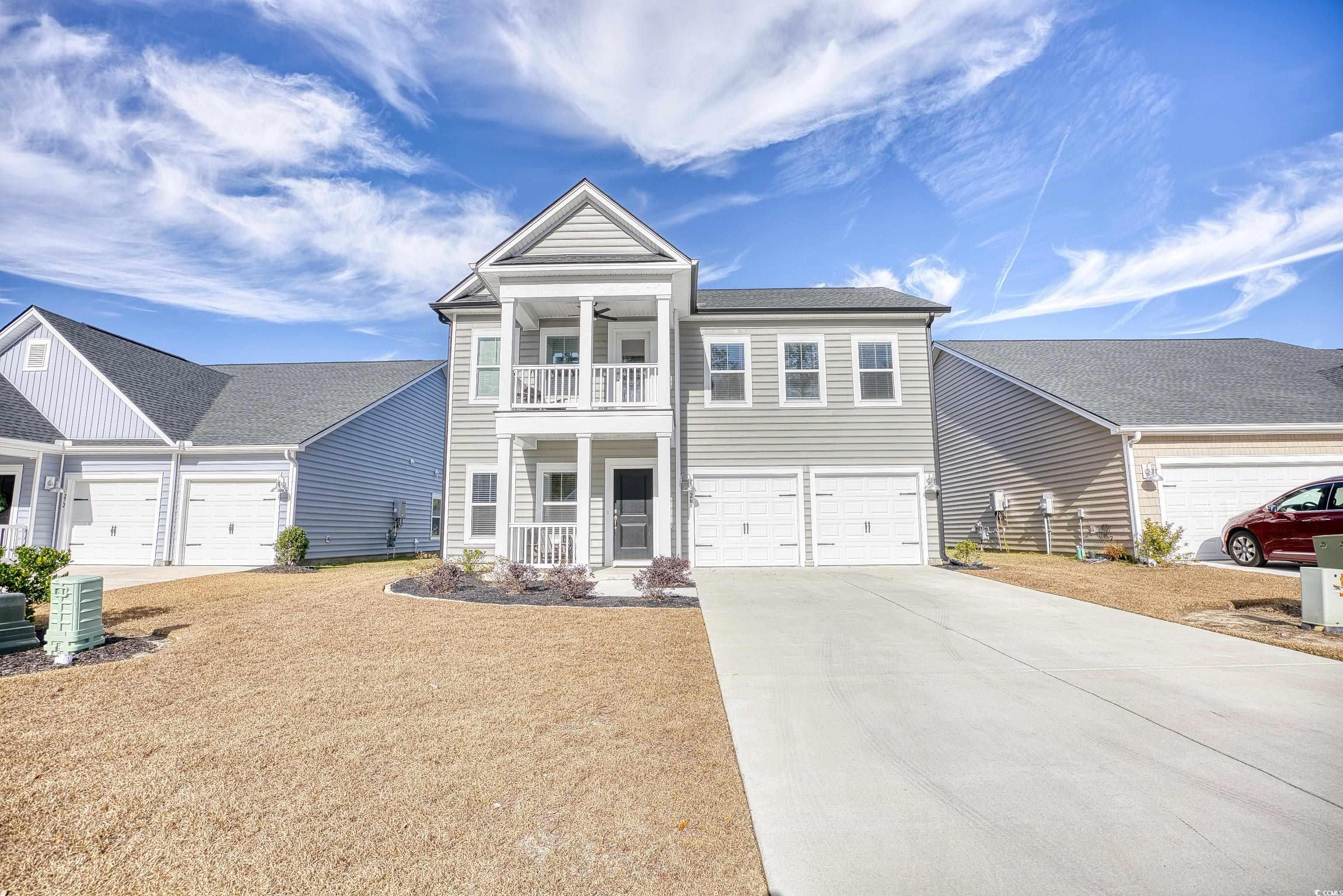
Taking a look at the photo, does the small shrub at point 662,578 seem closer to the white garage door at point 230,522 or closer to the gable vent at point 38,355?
the white garage door at point 230,522

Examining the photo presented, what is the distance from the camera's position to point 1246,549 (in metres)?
11.4

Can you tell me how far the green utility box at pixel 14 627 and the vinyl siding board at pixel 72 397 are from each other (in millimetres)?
11055

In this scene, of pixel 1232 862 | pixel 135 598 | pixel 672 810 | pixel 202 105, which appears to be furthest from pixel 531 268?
pixel 1232 862

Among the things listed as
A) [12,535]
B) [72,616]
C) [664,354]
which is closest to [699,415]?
[664,354]

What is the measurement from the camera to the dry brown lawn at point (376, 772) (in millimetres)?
2385

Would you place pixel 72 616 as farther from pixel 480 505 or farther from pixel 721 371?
pixel 721 371

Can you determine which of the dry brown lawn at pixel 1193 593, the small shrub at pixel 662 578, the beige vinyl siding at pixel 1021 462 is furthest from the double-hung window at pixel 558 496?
the beige vinyl siding at pixel 1021 462

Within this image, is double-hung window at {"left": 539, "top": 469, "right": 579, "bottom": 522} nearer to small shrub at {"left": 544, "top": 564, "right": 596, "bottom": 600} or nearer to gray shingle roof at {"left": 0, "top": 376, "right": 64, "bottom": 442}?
small shrub at {"left": 544, "top": 564, "right": 596, "bottom": 600}

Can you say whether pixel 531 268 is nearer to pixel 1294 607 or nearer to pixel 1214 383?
pixel 1294 607

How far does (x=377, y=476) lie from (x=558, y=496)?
26.9 ft

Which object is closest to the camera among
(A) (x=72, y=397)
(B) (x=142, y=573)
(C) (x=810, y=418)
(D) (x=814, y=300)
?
(B) (x=142, y=573)

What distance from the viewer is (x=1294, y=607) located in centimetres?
735

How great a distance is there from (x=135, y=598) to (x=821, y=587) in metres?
10.0

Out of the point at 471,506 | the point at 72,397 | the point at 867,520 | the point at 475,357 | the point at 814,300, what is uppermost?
the point at 814,300
